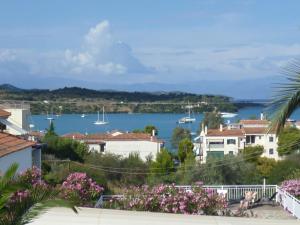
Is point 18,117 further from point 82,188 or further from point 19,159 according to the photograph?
point 82,188

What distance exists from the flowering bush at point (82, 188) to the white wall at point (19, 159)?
17.8ft

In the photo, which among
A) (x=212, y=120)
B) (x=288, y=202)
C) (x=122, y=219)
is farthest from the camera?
(x=212, y=120)

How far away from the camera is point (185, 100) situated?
16800cm

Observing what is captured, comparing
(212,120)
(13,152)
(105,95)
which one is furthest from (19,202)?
(105,95)

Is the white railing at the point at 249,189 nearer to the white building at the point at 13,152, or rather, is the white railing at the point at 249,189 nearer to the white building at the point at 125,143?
the white building at the point at 13,152

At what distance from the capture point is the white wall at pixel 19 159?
805 inches

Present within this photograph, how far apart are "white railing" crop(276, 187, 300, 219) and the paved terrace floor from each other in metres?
3.91

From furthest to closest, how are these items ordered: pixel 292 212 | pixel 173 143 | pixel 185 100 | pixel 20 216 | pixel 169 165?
pixel 185 100, pixel 173 143, pixel 169 165, pixel 292 212, pixel 20 216

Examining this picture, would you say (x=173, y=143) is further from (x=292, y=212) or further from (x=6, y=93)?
(x=292, y=212)

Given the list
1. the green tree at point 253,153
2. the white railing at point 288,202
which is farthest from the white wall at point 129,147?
the white railing at point 288,202

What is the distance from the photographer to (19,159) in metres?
22.8

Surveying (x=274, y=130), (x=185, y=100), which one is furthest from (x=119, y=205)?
(x=185, y=100)

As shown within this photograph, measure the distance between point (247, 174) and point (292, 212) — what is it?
110 ft

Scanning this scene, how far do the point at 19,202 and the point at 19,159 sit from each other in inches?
624
